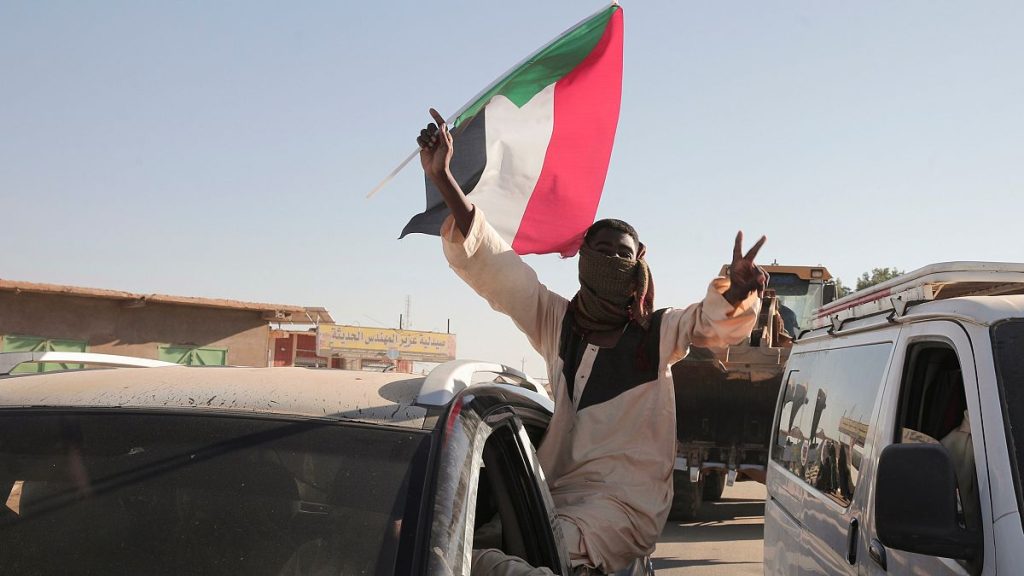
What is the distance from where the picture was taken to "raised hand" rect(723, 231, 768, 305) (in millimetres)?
3527

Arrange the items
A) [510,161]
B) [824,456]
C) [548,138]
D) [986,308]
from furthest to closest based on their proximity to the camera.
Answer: [548,138]
[510,161]
[824,456]
[986,308]

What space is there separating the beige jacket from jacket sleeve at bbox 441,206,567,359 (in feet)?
0.17

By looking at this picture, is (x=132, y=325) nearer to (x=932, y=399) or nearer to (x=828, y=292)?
(x=828, y=292)

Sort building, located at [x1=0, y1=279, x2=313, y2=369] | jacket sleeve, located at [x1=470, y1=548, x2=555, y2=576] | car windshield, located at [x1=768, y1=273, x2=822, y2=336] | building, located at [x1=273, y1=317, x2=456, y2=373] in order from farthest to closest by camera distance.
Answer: building, located at [x1=273, y1=317, x2=456, y2=373], building, located at [x1=0, y1=279, x2=313, y2=369], car windshield, located at [x1=768, y1=273, x2=822, y2=336], jacket sleeve, located at [x1=470, y1=548, x2=555, y2=576]

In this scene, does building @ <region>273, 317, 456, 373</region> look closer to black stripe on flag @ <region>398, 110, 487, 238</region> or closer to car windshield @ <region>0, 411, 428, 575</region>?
black stripe on flag @ <region>398, 110, 487, 238</region>

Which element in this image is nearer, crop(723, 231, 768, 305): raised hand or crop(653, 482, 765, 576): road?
crop(723, 231, 768, 305): raised hand

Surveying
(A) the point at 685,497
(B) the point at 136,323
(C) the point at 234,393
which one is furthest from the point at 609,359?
(B) the point at 136,323

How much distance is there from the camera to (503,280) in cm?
402

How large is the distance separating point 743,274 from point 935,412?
0.86 metres

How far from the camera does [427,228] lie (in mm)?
4539

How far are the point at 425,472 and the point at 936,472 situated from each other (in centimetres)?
134

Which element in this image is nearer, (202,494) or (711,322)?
(202,494)

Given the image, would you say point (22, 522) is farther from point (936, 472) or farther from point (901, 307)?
point (901, 307)

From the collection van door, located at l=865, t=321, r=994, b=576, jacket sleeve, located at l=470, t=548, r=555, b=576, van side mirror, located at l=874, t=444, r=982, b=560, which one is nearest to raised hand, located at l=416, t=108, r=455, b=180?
jacket sleeve, located at l=470, t=548, r=555, b=576
